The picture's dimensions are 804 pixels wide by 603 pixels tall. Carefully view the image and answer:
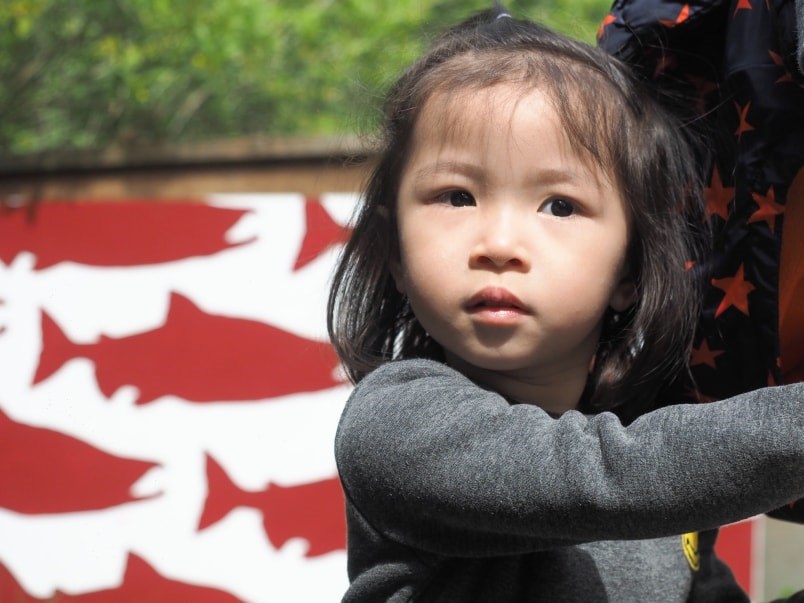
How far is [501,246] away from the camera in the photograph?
1.15 m

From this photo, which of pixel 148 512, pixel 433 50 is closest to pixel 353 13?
pixel 148 512

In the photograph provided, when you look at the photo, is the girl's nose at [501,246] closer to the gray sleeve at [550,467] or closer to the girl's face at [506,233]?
the girl's face at [506,233]

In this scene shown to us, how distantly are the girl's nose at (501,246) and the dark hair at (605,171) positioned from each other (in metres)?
0.13

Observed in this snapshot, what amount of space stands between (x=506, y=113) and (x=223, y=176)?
218 cm

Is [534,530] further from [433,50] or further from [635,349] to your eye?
[433,50]

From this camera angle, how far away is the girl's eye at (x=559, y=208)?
3.97 ft

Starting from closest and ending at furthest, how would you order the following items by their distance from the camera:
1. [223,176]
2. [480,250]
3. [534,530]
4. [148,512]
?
[534,530]
[480,250]
[148,512]
[223,176]

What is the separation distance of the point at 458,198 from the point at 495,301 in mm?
133

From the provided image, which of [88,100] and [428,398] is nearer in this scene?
[428,398]

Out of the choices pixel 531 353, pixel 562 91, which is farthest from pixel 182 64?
pixel 531 353

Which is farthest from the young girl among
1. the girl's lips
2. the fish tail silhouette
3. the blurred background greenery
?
the blurred background greenery

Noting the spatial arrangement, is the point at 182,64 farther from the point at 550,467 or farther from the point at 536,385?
the point at 550,467

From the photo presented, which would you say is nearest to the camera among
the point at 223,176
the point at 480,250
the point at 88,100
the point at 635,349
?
the point at 480,250

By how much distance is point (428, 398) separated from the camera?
1.12m
